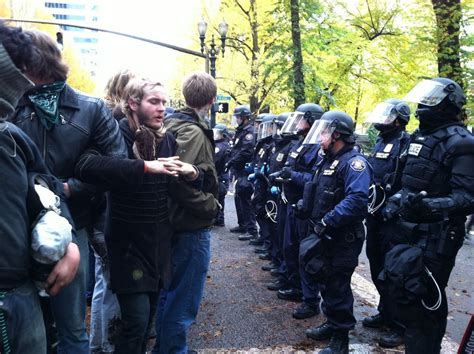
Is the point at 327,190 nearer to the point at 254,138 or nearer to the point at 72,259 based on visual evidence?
the point at 72,259

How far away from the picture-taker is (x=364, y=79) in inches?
738

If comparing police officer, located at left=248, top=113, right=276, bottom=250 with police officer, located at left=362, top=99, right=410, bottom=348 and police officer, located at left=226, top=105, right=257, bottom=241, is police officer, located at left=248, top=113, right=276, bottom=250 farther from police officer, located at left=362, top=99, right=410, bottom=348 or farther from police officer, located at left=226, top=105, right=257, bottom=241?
police officer, located at left=362, top=99, right=410, bottom=348

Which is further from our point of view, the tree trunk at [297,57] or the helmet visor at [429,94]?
the tree trunk at [297,57]

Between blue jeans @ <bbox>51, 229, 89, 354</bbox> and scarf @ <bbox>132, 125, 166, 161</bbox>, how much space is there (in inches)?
27.9

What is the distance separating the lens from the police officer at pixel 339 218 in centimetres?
382

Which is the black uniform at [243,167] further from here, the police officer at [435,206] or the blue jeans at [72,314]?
the blue jeans at [72,314]

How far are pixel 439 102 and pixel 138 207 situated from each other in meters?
2.37

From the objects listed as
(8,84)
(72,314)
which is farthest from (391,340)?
(8,84)

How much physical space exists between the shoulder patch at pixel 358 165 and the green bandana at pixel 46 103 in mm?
2493

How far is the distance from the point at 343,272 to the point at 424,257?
0.86 metres

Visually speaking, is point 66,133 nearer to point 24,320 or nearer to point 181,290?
point 24,320

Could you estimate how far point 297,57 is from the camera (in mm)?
9547

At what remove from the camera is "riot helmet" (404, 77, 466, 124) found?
11.2ft

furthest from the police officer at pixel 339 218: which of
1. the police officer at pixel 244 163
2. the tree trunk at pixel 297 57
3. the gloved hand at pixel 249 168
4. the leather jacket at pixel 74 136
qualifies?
the tree trunk at pixel 297 57
